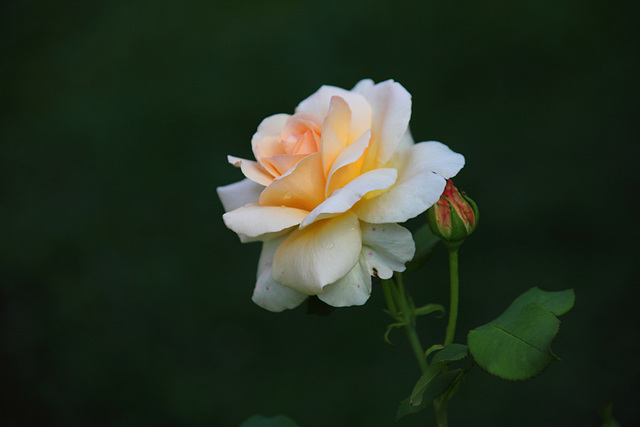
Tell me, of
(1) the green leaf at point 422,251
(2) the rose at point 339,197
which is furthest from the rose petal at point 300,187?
(1) the green leaf at point 422,251

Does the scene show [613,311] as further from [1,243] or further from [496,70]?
[1,243]

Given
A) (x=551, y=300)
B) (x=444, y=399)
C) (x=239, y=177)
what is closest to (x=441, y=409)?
(x=444, y=399)

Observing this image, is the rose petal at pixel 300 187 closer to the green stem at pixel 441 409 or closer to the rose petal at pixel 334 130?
the rose petal at pixel 334 130

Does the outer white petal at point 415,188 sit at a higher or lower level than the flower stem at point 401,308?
higher

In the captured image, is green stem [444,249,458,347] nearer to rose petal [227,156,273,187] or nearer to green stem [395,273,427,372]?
green stem [395,273,427,372]

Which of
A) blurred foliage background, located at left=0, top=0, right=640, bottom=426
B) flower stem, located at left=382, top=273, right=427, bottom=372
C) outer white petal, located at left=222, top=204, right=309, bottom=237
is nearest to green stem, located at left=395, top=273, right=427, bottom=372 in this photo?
flower stem, located at left=382, top=273, right=427, bottom=372

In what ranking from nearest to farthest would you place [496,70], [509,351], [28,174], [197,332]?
1. [509,351]
2. [197,332]
3. [496,70]
4. [28,174]

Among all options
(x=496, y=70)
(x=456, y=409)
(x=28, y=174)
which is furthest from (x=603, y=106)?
(x=28, y=174)

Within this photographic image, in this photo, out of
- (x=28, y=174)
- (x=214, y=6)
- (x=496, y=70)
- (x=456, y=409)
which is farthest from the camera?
(x=214, y=6)
